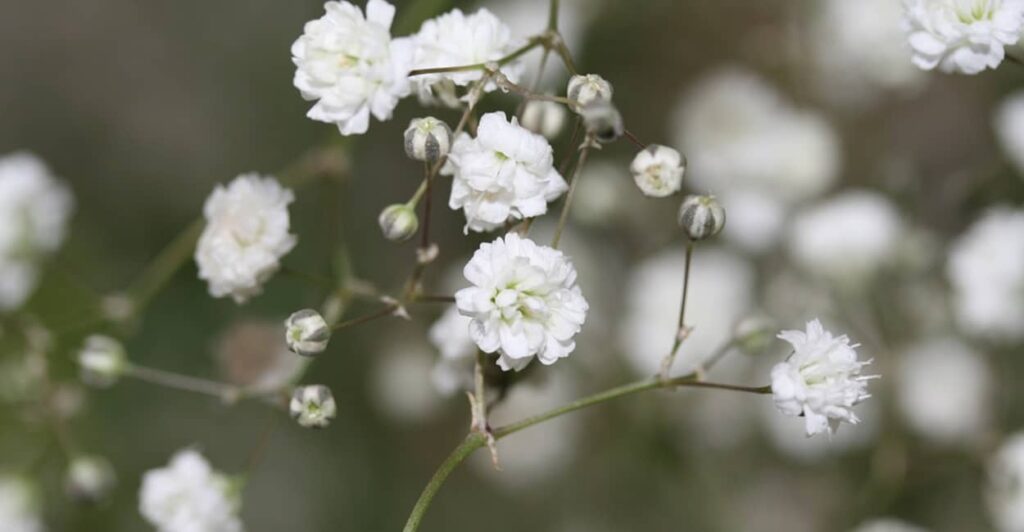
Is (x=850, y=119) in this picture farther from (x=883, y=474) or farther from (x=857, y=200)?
(x=883, y=474)

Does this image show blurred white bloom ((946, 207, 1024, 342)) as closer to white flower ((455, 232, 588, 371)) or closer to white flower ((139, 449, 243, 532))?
white flower ((455, 232, 588, 371))

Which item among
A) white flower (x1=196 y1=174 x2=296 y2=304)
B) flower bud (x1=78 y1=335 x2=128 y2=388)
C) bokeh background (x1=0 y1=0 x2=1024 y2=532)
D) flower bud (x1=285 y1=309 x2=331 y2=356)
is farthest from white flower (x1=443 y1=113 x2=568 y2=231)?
flower bud (x1=78 y1=335 x2=128 y2=388)

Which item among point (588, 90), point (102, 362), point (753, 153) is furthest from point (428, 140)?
point (753, 153)

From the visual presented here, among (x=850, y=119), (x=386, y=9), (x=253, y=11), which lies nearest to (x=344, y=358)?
(x=253, y=11)

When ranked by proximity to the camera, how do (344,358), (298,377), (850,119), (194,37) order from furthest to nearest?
1. (194,37)
2. (344,358)
3. (850,119)
4. (298,377)

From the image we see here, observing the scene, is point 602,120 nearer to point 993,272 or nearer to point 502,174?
point 502,174

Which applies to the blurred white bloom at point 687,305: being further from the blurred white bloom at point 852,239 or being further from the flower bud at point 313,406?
the flower bud at point 313,406

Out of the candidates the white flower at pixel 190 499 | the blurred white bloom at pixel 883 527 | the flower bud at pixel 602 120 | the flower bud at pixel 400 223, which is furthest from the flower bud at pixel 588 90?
the blurred white bloom at pixel 883 527

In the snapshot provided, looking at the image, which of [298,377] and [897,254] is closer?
[298,377]
